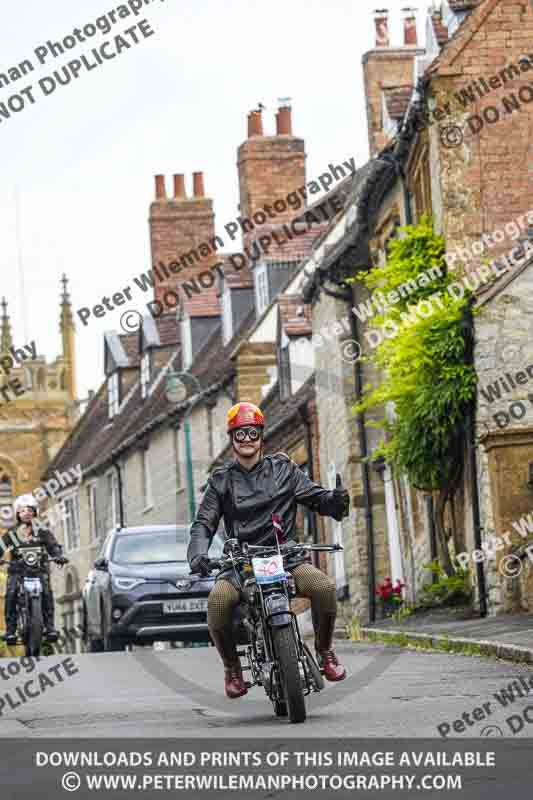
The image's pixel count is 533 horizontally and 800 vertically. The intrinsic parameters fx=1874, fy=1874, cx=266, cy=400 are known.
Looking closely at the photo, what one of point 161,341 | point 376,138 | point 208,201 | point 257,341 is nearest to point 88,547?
point 161,341

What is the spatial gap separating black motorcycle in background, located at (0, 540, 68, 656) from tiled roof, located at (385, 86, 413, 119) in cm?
1222

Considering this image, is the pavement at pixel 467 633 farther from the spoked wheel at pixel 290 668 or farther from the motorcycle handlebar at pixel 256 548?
the spoked wheel at pixel 290 668

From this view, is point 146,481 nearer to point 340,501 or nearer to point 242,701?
point 242,701

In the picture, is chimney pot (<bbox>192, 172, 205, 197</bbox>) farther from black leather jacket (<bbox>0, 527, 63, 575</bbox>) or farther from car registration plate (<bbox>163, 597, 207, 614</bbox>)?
black leather jacket (<bbox>0, 527, 63, 575</bbox>)

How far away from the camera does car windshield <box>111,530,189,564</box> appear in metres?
22.5

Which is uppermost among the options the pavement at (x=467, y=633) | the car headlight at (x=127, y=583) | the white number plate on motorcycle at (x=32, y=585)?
the white number plate on motorcycle at (x=32, y=585)

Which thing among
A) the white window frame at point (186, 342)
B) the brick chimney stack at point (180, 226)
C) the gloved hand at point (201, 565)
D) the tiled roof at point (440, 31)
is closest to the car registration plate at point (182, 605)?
the tiled roof at point (440, 31)

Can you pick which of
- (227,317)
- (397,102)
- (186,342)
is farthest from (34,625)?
(186,342)

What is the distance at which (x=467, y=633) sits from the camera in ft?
61.3

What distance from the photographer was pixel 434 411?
75.8 ft

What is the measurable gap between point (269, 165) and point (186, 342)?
920 cm

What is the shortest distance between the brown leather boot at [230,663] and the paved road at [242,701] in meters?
0.18

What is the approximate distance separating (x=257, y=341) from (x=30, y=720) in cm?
3031

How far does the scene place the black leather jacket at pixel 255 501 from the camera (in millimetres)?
10773
